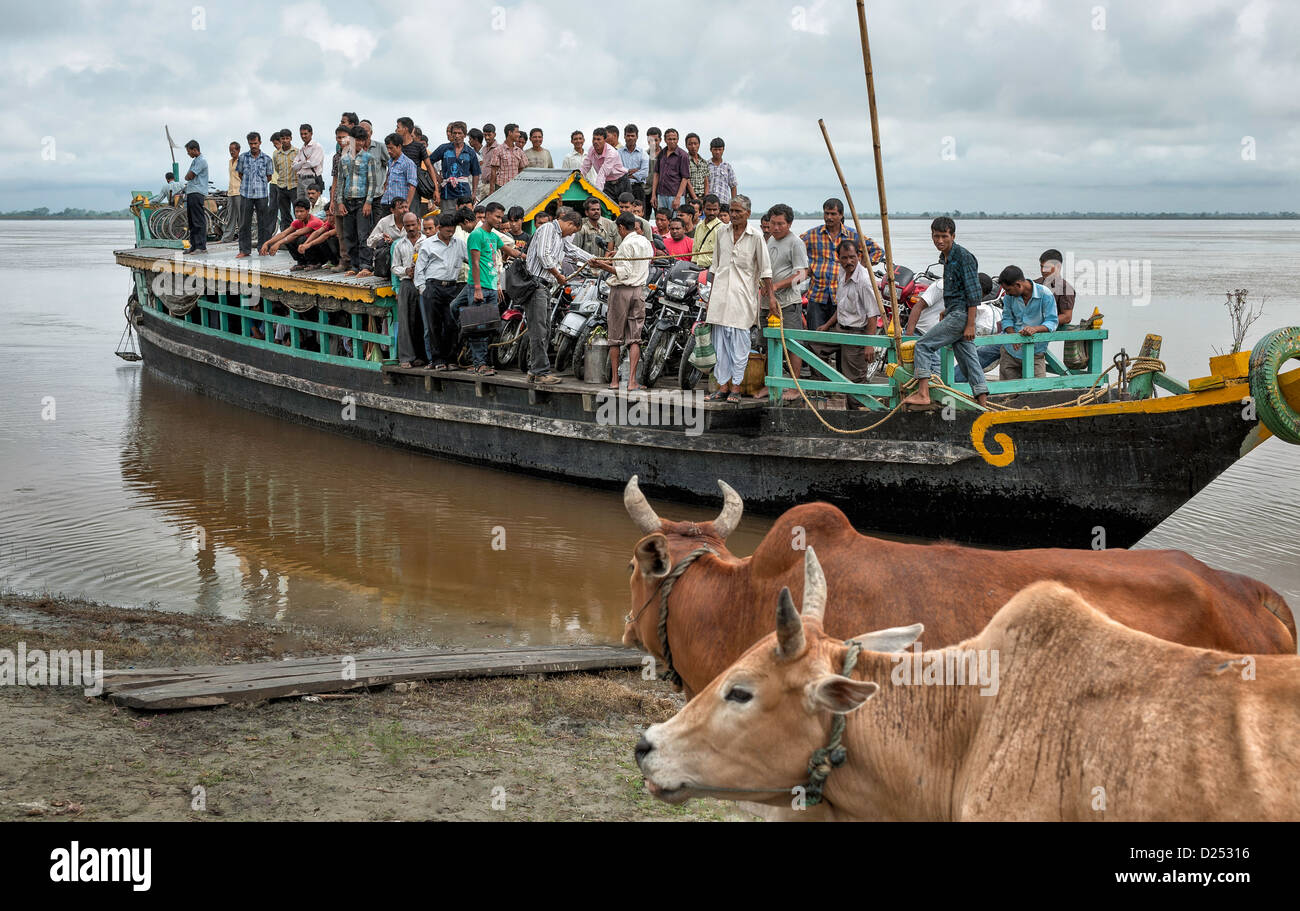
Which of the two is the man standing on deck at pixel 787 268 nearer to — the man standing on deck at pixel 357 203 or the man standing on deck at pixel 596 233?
the man standing on deck at pixel 596 233

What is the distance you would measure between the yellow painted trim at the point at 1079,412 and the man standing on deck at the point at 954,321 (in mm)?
334

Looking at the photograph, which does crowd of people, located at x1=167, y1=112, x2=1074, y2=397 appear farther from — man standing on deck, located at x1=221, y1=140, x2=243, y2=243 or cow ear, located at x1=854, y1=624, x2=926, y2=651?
cow ear, located at x1=854, y1=624, x2=926, y2=651

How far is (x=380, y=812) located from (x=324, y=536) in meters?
7.05

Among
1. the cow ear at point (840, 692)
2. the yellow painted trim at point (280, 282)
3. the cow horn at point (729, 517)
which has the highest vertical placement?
the yellow painted trim at point (280, 282)

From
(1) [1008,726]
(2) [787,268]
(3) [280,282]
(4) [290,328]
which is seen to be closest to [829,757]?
(1) [1008,726]

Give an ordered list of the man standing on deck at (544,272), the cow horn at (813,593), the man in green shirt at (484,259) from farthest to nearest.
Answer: the man in green shirt at (484,259) < the man standing on deck at (544,272) < the cow horn at (813,593)

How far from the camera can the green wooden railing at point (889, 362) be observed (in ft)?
34.2

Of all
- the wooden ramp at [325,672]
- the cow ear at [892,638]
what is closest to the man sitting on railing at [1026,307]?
the wooden ramp at [325,672]

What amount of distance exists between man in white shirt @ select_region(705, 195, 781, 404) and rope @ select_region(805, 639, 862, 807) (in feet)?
25.7

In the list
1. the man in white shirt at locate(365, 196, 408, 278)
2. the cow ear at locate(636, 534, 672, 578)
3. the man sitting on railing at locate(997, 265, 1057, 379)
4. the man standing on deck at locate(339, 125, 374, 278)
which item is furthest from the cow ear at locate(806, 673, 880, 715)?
the man standing on deck at locate(339, 125, 374, 278)

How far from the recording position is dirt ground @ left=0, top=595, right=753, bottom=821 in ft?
16.0

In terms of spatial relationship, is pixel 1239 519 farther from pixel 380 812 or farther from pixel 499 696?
pixel 380 812
